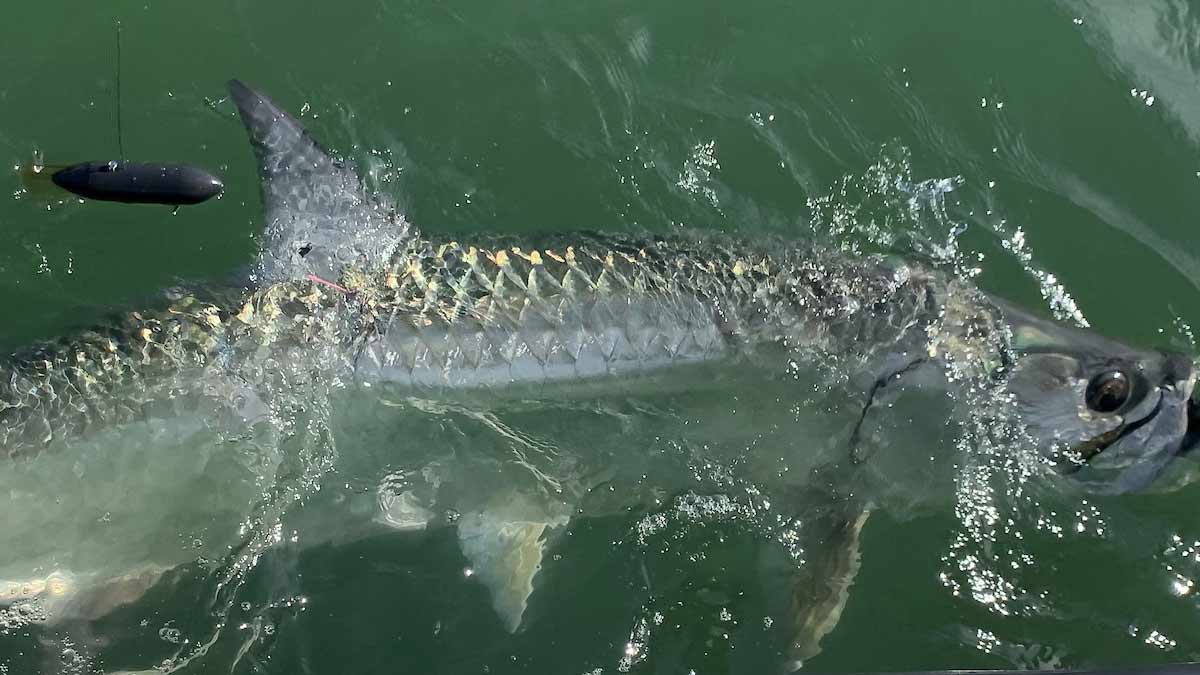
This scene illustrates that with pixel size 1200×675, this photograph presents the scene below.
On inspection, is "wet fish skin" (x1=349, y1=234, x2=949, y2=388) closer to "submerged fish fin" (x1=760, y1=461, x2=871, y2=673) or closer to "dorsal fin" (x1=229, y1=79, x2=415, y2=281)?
"dorsal fin" (x1=229, y1=79, x2=415, y2=281)

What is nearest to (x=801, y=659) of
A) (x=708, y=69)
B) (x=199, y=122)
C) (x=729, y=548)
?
(x=729, y=548)

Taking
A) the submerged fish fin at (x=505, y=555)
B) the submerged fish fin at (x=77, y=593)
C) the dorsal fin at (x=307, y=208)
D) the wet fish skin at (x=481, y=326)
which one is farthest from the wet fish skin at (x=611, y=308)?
the submerged fish fin at (x=77, y=593)

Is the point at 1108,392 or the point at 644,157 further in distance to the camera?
the point at 644,157

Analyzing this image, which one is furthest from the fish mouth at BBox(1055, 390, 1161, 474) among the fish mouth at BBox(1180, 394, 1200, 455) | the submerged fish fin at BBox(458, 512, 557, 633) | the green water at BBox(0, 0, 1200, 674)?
the submerged fish fin at BBox(458, 512, 557, 633)

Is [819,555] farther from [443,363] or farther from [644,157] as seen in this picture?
[644,157]

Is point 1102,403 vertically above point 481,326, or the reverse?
point 1102,403

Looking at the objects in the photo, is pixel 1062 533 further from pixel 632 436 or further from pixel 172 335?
pixel 172 335

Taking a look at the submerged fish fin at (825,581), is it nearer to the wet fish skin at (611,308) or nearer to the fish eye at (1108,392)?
the wet fish skin at (611,308)

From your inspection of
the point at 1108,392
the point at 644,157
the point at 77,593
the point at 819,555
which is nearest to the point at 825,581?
the point at 819,555
